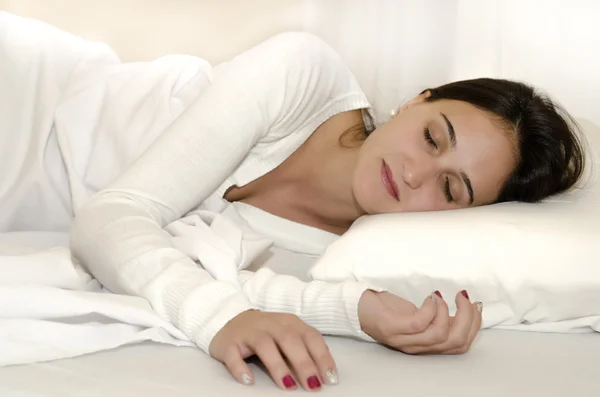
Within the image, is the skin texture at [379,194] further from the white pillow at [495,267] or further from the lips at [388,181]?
→ the white pillow at [495,267]

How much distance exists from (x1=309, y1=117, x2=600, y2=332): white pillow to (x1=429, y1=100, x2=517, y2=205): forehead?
0.54 feet

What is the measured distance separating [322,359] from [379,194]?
0.54 meters

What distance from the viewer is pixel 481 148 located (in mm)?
1459

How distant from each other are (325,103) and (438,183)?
395mm

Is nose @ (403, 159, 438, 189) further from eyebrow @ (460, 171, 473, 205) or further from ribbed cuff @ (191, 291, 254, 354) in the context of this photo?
ribbed cuff @ (191, 291, 254, 354)

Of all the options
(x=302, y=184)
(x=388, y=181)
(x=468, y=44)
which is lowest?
(x=302, y=184)

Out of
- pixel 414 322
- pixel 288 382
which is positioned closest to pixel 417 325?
pixel 414 322

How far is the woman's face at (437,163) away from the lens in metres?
1.46

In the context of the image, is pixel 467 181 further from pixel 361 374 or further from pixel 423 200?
pixel 361 374

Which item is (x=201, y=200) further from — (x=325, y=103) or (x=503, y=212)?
(x=503, y=212)

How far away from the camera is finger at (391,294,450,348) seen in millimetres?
1084

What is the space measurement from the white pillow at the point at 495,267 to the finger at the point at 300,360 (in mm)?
295

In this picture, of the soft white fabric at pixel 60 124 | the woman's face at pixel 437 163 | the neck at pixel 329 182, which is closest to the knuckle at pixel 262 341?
the woman's face at pixel 437 163

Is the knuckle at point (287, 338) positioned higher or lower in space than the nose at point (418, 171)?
lower
